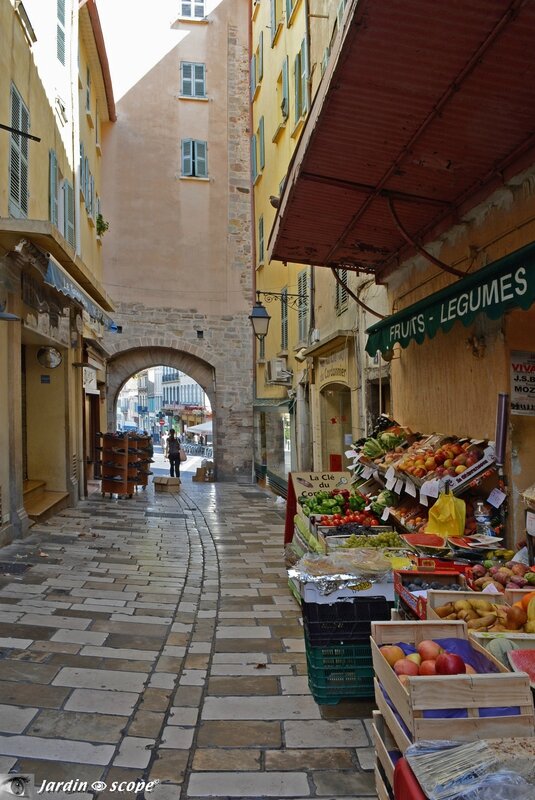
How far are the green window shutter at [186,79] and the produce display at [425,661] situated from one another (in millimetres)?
23130

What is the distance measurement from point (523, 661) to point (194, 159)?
2183 centimetres

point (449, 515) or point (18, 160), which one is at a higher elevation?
point (18, 160)

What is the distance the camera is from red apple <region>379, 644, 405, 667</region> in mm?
2771

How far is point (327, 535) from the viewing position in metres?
5.78

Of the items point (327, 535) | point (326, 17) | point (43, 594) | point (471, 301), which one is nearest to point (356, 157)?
point (471, 301)

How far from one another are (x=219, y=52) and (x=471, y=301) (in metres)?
21.9

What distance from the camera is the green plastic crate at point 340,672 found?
3.80m

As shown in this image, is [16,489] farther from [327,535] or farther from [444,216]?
[444,216]

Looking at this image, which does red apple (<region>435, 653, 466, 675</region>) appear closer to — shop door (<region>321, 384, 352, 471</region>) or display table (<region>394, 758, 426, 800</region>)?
display table (<region>394, 758, 426, 800</region>)

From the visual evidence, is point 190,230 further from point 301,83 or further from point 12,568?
point 12,568

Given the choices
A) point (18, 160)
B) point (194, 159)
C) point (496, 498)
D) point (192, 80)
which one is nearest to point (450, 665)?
point (496, 498)

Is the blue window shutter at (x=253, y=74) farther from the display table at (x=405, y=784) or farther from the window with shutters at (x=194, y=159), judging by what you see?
the display table at (x=405, y=784)

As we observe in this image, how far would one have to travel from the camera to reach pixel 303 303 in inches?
576

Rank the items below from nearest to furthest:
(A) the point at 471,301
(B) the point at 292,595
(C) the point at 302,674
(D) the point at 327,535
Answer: (C) the point at 302,674 → (A) the point at 471,301 → (D) the point at 327,535 → (B) the point at 292,595
